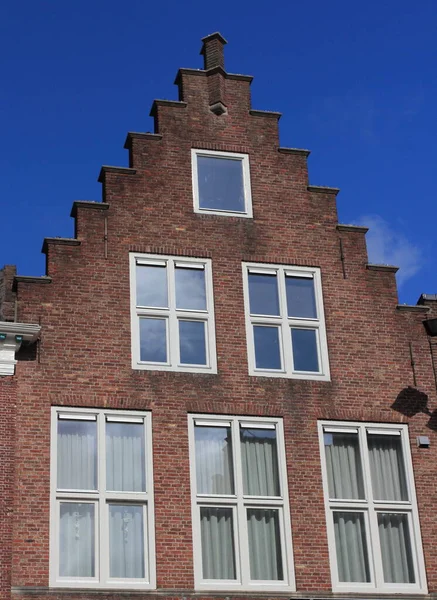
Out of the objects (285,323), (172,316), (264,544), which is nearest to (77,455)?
(172,316)

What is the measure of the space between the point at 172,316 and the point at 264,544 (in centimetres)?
492

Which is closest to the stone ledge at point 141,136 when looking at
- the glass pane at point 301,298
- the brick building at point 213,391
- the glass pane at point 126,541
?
the brick building at point 213,391

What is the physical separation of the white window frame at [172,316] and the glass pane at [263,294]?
94 centimetres

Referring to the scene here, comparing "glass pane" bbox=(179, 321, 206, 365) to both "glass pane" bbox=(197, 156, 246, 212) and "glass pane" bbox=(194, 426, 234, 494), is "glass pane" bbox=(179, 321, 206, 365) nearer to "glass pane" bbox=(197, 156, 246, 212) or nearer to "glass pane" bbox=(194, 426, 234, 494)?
"glass pane" bbox=(194, 426, 234, 494)

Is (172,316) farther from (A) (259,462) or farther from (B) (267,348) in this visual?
(A) (259,462)

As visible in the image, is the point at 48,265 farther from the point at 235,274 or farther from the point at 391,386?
the point at 391,386

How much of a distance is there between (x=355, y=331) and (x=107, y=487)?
254 inches

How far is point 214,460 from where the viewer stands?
21.3 metres

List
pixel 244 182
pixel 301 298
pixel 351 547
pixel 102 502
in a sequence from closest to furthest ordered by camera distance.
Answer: pixel 102 502
pixel 351 547
pixel 301 298
pixel 244 182

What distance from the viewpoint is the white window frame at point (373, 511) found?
69.3ft

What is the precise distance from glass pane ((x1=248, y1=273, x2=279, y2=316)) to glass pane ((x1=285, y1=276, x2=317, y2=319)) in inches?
11.2

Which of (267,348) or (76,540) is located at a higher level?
(267,348)

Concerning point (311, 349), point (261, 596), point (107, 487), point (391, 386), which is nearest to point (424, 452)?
point (391, 386)

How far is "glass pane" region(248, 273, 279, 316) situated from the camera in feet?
75.3
